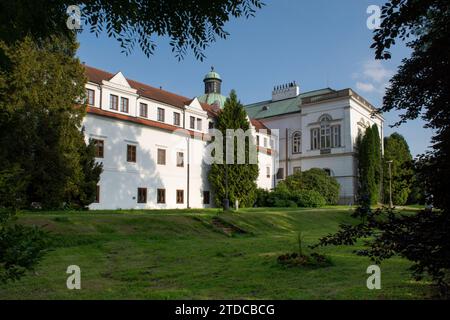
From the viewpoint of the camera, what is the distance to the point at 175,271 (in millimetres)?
8992

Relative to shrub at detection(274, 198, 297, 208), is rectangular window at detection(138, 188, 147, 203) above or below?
above

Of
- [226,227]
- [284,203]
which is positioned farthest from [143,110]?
[226,227]

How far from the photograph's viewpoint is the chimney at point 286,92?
5842 cm

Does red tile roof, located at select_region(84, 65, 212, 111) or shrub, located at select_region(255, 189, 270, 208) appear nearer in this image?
red tile roof, located at select_region(84, 65, 212, 111)

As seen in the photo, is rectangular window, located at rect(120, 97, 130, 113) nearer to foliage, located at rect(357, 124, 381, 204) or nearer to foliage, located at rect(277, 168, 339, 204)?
foliage, located at rect(277, 168, 339, 204)

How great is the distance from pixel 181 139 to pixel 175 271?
93.0ft

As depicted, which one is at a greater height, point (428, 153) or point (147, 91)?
point (147, 91)

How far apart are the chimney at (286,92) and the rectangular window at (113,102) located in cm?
3249

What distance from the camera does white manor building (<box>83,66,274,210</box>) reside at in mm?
30031

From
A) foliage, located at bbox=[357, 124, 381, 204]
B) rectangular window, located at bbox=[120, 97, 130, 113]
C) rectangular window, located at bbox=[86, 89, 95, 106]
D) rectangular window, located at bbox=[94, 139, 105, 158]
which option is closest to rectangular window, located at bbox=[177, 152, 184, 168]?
rectangular window, located at bbox=[120, 97, 130, 113]

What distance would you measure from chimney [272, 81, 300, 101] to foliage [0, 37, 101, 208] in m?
38.5

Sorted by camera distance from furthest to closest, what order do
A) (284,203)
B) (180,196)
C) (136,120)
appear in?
(284,203) < (180,196) < (136,120)

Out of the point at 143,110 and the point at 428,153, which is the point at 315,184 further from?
the point at 428,153

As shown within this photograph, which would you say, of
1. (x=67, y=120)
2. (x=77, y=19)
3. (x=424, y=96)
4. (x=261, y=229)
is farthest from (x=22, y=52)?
(x=424, y=96)
